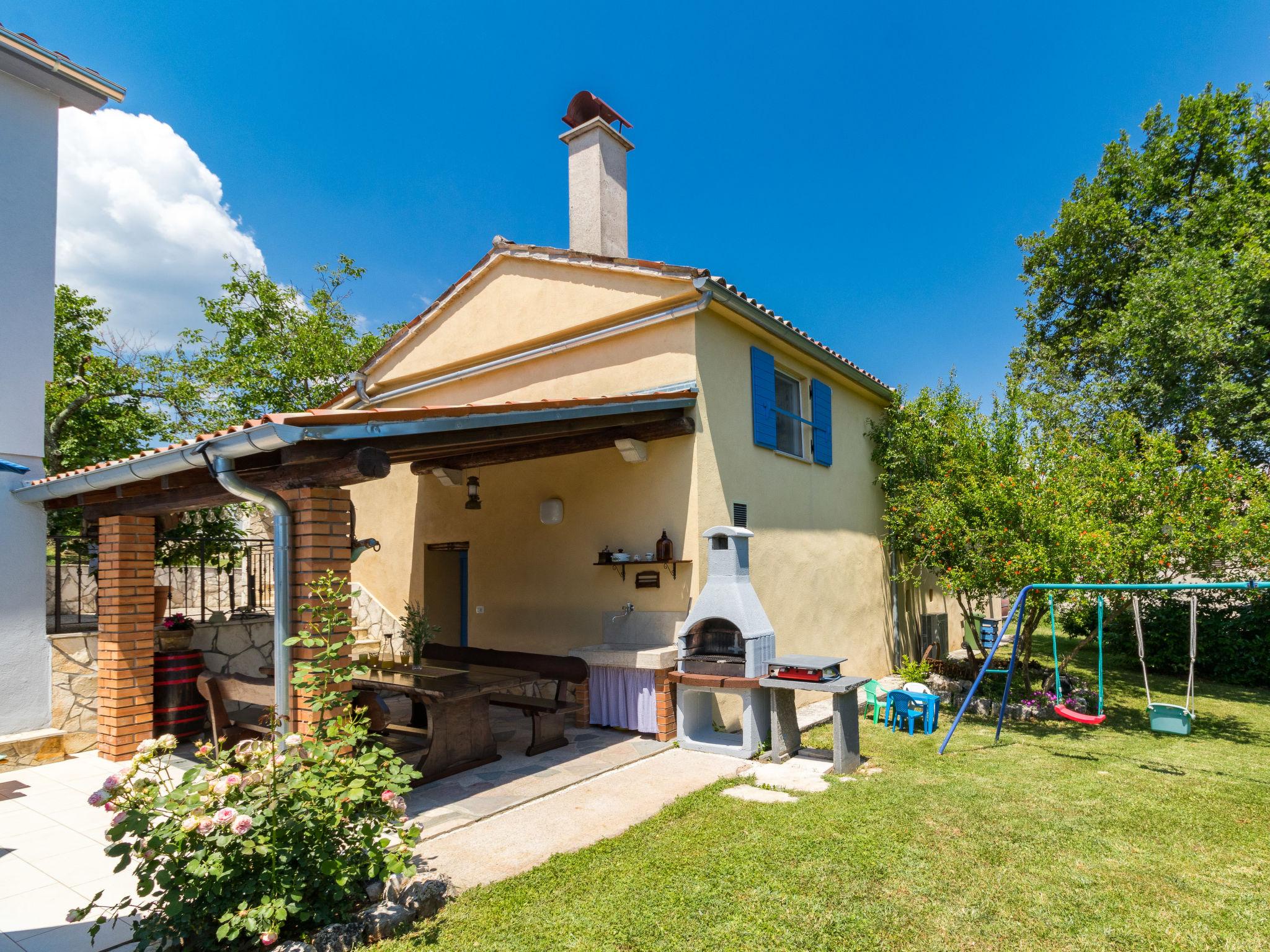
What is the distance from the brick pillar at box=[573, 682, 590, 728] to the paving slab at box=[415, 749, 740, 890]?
1.39m

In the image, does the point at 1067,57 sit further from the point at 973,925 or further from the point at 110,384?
the point at 110,384

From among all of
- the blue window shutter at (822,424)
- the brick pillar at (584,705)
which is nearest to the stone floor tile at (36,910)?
the brick pillar at (584,705)

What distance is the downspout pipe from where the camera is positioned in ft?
14.6

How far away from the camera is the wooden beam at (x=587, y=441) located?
748 centimetres

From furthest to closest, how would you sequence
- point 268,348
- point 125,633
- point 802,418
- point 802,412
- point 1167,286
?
point 268,348 → point 1167,286 → point 802,412 → point 802,418 → point 125,633

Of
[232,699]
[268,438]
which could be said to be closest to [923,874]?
[268,438]

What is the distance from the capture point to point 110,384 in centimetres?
1078

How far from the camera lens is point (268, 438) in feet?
13.2

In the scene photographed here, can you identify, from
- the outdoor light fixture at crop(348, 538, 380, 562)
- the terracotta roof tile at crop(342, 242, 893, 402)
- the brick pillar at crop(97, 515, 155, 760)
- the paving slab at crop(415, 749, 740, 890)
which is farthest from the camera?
the terracotta roof tile at crop(342, 242, 893, 402)

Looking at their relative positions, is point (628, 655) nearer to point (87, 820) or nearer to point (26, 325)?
point (87, 820)

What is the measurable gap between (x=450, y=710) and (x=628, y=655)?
81.4 inches

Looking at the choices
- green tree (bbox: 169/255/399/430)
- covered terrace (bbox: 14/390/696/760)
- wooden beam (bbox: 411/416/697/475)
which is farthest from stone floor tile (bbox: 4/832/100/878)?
green tree (bbox: 169/255/399/430)

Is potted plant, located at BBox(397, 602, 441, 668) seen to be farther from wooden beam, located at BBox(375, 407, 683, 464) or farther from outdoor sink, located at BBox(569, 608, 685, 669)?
wooden beam, located at BBox(375, 407, 683, 464)

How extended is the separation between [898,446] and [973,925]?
916 centimetres
